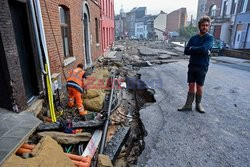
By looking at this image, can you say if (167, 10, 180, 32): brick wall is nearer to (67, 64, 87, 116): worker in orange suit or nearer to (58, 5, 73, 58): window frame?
(58, 5, 73, 58): window frame

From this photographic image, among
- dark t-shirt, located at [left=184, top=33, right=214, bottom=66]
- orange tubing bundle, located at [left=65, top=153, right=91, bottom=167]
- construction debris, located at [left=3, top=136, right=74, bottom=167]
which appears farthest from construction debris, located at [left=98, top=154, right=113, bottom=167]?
dark t-shirt, located at [left=184, top=33, right=214, bottom=66]

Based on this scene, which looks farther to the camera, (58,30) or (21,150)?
(58,30)

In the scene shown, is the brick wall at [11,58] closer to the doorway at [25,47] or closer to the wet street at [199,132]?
the doorway at [25,47]

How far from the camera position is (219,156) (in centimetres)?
280

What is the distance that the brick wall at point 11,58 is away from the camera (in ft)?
10.2

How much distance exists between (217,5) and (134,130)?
29.7 m

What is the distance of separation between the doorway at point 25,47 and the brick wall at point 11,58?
19.5 inches

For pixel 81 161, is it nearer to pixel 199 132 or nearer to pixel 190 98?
pixel 199 132

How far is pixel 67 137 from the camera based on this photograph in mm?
3107

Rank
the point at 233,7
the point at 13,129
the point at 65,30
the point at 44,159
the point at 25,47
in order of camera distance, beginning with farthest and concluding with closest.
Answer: the point at 233,7 < the point at 65,30 < the point at 25,47 < the point at 13,129 < the point at 44,159

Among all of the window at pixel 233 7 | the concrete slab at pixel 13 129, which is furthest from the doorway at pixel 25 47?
the window at pixel 233 7

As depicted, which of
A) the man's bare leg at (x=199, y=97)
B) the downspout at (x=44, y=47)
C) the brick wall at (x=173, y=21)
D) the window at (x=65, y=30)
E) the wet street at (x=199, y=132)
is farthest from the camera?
the brick wall at (x=173, y=21)

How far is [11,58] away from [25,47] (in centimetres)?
95

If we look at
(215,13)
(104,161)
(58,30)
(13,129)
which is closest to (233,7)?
(215,13)
